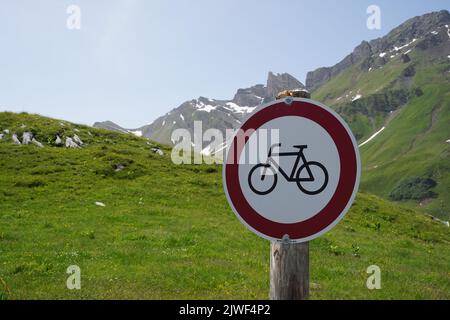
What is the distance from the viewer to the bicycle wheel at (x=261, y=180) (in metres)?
4.52

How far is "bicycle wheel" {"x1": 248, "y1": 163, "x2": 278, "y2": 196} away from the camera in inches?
178

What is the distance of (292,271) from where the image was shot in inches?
186

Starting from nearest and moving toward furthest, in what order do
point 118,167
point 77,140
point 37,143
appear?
point 118,167 < point 37,143 < point 77,140

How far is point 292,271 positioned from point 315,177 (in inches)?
47.7

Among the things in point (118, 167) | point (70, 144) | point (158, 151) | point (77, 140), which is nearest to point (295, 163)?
point (118, 167)

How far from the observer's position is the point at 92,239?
65.4 ft

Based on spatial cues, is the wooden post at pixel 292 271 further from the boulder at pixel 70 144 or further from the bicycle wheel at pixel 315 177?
the boulder at pixel 70 144

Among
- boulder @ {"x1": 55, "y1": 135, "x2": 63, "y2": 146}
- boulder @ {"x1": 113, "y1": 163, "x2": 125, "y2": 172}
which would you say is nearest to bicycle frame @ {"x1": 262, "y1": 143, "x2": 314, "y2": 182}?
boulder @ {"x1": 113, "y1": 163, "x2": 125, "y2": 172}

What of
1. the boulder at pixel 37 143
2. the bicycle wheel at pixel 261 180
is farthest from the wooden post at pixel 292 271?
the boulder at pixel 37 143

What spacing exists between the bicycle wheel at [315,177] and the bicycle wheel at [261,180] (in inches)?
11.3

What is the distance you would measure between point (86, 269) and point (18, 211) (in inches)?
589

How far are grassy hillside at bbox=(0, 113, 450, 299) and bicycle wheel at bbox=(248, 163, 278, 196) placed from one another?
7894mm

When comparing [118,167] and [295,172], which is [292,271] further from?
[118,167]
